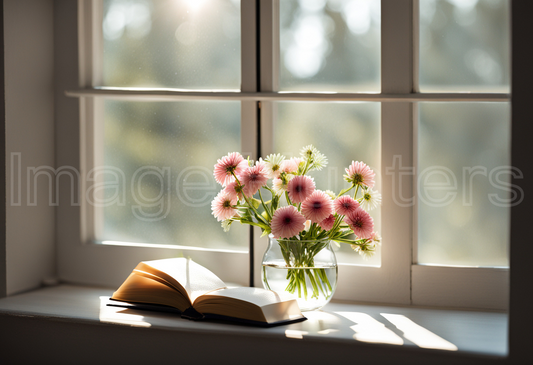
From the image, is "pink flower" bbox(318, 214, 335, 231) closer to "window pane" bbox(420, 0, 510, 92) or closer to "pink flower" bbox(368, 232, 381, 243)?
"pink flower" bbox(368, 232, 381, 243)

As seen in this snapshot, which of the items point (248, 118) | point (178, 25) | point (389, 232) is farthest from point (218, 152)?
point (389, 232)

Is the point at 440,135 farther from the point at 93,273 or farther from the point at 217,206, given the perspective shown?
the point at 93,273

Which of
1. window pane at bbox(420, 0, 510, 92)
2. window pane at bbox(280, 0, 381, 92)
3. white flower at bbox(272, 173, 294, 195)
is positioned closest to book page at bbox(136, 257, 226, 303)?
white flower at bbox(272, 173, 294, 195)

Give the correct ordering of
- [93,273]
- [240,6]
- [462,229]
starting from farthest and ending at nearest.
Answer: [93,273] → [240,6] → [462,229]

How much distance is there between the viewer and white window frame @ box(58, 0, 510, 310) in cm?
112

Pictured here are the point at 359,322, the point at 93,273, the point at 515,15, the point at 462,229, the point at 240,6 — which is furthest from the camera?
the point at 93,273

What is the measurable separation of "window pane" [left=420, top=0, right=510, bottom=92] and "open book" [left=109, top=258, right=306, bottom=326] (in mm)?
585

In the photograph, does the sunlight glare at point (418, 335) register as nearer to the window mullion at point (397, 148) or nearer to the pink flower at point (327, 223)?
the window mullion at point (397, 148)

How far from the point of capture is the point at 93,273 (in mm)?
1356

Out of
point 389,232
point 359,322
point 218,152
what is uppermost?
point 218,152

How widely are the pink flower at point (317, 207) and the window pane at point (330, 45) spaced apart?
305 millimetres

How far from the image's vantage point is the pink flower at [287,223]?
1.01m

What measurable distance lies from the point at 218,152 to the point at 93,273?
465 mm

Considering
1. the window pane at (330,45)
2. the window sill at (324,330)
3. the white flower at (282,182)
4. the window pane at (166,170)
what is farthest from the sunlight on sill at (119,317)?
the window pane at (330,45)
